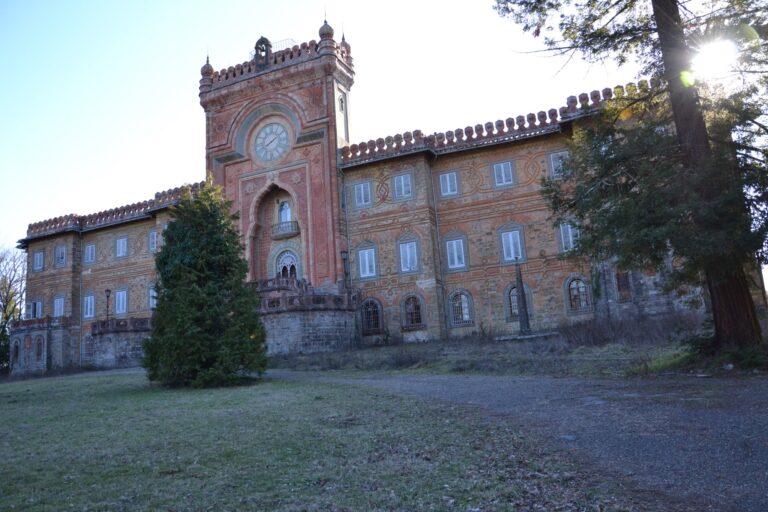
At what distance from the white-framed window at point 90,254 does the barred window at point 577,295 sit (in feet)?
84.1

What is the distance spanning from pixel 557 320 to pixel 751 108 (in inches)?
601

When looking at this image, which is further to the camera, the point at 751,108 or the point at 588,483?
the point at 751,108

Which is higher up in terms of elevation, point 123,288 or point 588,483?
point 123,288

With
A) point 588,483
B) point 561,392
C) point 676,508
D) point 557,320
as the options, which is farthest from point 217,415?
point 557,320

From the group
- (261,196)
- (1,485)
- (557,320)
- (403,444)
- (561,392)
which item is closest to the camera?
(1,485)

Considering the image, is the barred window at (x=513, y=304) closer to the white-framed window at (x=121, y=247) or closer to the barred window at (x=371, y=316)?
the barred window at (x=371, y=316)

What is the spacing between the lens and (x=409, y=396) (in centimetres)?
990

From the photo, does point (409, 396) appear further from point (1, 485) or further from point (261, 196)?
point (261, 196)

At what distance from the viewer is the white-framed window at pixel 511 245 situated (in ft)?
82.7

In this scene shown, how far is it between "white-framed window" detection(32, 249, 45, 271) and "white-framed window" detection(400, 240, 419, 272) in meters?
22.3

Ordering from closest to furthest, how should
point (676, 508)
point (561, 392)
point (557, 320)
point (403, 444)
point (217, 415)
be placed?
1. point (676, 508)
2. point (403, 444)
3. point (217, 415)
4. point (561, 392)
5. point (557, 320)

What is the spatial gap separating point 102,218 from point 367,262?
56.2 feet

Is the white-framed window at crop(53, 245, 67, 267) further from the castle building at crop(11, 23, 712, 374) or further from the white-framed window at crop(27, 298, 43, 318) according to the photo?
the castle building at crop(11, 23, 712, 374)

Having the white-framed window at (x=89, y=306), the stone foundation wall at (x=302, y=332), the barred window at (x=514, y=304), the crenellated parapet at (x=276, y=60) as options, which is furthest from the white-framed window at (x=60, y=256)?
the barred window at (x=514, y=304)
